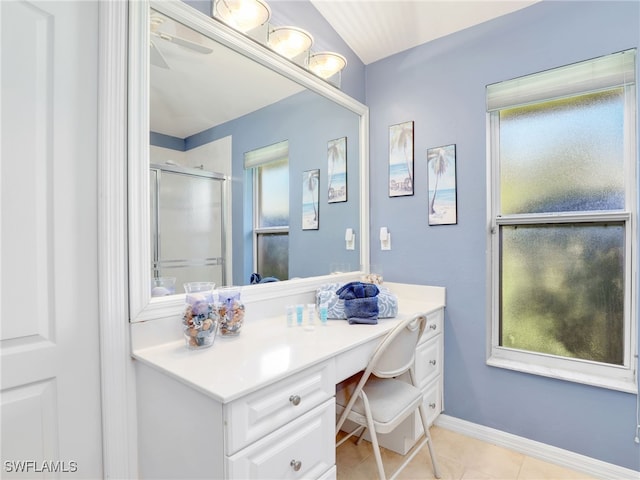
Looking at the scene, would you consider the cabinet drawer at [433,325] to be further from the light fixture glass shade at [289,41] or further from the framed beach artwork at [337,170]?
the light fixture glass shade at [289,41]

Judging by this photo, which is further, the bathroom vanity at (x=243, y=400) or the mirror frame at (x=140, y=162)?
the mirror frame at (x=140, y=162)

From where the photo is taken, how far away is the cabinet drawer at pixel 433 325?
1.87 meters

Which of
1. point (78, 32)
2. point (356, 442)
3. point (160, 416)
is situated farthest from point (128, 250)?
point (356, 442)

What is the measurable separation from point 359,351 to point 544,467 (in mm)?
1287

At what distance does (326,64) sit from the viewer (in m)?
1.98

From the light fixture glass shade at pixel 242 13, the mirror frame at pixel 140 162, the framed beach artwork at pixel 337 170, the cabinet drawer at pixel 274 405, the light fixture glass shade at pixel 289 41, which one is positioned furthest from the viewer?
the framed beach artwork at pixel 337 170

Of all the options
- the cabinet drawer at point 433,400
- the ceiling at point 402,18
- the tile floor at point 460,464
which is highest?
the ceiling at point 402,18

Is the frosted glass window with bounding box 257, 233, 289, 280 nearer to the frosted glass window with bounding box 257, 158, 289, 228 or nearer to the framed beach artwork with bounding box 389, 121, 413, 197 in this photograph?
the frosted glass window with bounding box 257, 158, 289, 228

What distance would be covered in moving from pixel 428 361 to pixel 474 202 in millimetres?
987

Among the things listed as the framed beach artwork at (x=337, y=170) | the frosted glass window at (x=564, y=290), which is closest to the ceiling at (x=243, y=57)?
the framed beach artwork at (x=337, y=170)

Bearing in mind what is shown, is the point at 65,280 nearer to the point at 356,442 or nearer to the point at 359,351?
the point at 359,351

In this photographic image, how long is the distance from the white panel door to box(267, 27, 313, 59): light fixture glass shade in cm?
82

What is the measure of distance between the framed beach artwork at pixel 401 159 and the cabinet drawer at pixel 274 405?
4.63 feet

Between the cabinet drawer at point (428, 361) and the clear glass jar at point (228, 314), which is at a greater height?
the clear glass jar at point (228, 314)
